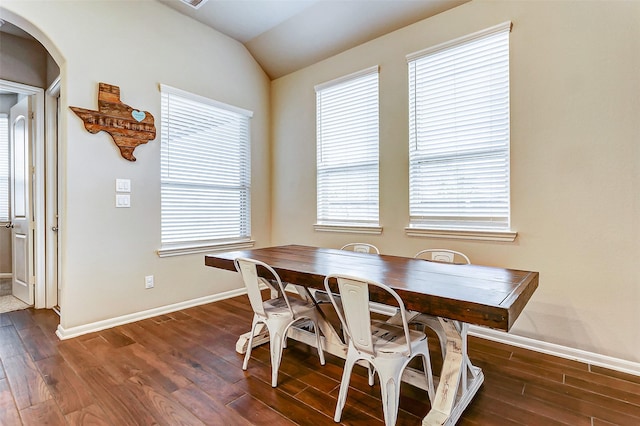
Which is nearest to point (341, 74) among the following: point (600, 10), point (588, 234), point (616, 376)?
point (600, 10)

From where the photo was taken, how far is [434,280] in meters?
1.67

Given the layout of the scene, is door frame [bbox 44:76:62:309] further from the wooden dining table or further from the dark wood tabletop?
the wooden dining table

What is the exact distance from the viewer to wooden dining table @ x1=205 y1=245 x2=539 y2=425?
1.31 meters

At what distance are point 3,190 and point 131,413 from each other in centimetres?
504

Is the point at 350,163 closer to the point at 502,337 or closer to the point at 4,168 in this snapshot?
the point at 502,337

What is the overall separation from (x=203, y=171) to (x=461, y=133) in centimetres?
281

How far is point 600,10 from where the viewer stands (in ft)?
7.30

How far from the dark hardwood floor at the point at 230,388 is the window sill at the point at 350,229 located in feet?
4.43

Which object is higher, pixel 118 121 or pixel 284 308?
pixel 118 121

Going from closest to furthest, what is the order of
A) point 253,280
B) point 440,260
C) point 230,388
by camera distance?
point 230,388
point 253,280
point 440,260

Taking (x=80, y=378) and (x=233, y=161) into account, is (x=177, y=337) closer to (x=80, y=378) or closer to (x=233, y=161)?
(x=80, y=378)

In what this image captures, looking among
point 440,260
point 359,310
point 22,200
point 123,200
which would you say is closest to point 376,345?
point 359,310

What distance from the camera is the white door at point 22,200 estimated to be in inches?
138

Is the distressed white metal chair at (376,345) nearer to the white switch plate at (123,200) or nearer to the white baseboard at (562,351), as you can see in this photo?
the white baseboard at (562,351)
